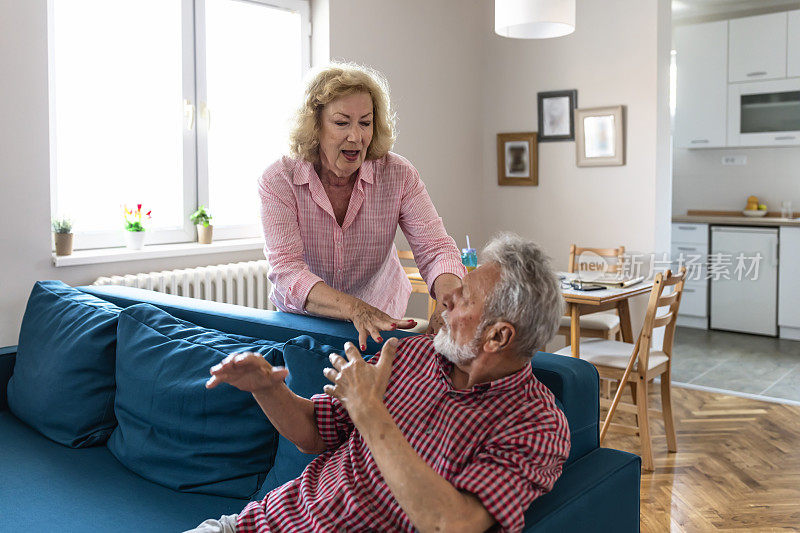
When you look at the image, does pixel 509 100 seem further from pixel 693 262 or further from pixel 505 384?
pixel 505 384

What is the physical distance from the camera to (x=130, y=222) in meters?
3.64

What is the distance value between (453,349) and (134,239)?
2619 millimetres

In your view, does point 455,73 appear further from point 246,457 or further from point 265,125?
point 246,457

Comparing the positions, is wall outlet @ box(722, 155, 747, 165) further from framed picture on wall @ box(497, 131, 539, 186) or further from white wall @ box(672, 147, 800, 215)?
framed picture on wall @ box(497, 131, 539, 186)

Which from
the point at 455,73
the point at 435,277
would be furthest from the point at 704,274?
the point at 435,277

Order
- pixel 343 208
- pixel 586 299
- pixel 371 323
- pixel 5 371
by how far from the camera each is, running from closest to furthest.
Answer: pixel 371 323
pixel 343 208
pixel 5 371
pixel 586 299

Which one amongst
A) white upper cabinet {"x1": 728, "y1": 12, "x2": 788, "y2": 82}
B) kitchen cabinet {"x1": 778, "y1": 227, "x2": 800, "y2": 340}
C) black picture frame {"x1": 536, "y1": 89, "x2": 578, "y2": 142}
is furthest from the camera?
white upper cabinet {"x1": 728, "y1": 12, "x2": 788, "y2": 82}

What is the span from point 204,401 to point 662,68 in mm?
4032

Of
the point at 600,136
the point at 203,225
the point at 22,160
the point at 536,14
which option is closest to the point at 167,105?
the point at 203,225

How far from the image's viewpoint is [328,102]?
6.78 ft

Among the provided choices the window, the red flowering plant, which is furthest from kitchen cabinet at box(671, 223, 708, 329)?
the red flowering plant

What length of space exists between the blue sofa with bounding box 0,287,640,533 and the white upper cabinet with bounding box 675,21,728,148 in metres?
5.29

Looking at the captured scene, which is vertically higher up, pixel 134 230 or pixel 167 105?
pixel 167 105

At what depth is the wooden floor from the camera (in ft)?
9.44
